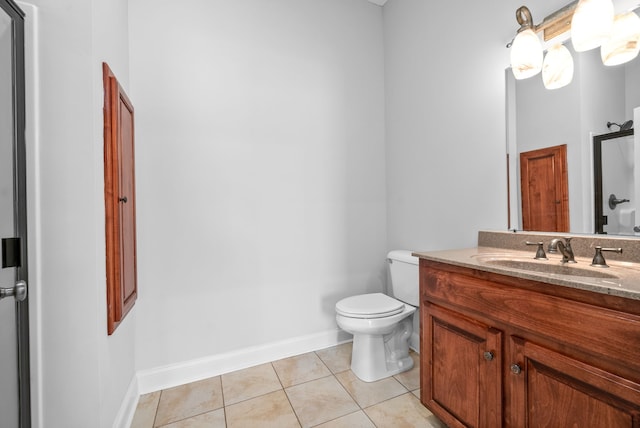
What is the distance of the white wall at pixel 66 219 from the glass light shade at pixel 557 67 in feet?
6.50

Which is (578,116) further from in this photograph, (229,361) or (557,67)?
(229,361)

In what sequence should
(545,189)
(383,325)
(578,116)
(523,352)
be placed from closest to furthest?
(523,352)
(578,116)
(545,189)
(383,325)

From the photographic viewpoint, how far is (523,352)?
0.99 metres

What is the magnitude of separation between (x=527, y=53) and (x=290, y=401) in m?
2.18

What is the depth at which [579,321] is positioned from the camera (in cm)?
84

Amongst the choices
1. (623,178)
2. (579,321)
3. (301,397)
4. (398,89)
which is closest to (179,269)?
(301,397)

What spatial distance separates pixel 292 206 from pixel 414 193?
0.92m

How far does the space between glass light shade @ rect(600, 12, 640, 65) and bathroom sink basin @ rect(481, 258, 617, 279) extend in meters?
0.86

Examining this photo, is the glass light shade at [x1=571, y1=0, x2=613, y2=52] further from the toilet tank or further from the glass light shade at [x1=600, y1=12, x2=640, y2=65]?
the toilet tank

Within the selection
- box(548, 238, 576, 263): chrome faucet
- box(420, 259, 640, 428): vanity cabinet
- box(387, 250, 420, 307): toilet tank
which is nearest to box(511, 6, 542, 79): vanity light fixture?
box(548, 238, 576, 263): chrome faucet

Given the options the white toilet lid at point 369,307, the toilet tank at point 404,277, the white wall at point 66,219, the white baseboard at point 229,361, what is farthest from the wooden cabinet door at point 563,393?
the white wall at point 66,219

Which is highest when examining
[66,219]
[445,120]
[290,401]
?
[445,120]

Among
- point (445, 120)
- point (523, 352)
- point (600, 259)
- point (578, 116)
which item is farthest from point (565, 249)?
point (445, 120)

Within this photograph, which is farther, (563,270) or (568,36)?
(568,36)
